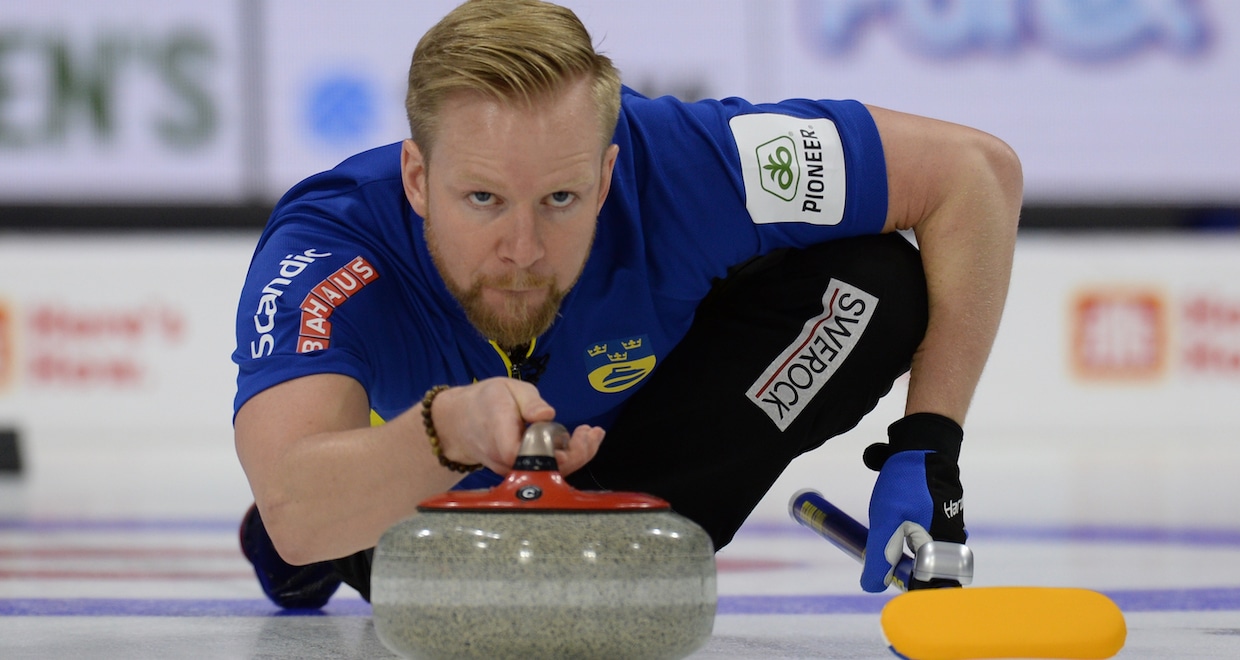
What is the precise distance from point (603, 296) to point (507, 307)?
30 cm

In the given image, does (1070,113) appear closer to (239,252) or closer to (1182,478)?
(1182,478)

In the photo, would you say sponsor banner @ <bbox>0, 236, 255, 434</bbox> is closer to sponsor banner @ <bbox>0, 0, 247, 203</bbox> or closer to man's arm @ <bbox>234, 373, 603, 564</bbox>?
sponsor banner @ <bbox>0, 0, 247, 203</bbox>

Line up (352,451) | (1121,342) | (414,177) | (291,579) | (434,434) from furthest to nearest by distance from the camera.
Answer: (1121,342) < (291,579) < (414,177) < (352,451) < (434,434)

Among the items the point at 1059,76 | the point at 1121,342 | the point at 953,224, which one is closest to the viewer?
the point at 953,224

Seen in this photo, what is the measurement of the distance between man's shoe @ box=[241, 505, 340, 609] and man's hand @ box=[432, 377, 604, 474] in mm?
1022

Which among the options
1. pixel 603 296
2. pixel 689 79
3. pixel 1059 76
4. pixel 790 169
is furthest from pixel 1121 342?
pixel 603 296

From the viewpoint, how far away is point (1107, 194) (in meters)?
7.10

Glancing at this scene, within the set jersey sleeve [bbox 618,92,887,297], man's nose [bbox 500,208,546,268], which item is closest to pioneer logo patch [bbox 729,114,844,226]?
jersey sleeve [bbox 618,92,887,297]

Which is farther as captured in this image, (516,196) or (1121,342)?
(1121,342)

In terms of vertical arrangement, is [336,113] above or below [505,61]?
below

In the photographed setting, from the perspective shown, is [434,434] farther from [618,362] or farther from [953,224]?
[953,224]

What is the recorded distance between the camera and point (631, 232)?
1.99 metres

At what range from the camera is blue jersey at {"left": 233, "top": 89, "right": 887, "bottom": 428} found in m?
1.91

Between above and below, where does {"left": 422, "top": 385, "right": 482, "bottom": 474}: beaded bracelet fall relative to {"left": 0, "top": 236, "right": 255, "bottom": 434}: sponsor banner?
above
